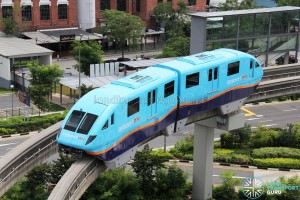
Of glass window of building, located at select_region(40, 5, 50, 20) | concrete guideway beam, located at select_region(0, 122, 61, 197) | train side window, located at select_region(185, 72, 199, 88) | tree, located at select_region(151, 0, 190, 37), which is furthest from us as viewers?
tree, located at select_region(151, 0, 190, 37)

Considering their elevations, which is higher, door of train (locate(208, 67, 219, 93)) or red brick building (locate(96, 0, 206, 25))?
red brick building (locate(96, 0, 206, 25))

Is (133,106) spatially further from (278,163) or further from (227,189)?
(278,163)

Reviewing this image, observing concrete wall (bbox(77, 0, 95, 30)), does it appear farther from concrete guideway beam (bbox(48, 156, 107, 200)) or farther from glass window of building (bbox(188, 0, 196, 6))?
concrete guideway beam (bbox(48, 156, 107, 200))

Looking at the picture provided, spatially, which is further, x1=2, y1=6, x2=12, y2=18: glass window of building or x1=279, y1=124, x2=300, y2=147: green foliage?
x1=2, y1=6, x2=12, y2=18: glass window of building

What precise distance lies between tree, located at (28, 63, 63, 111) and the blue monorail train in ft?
74.4

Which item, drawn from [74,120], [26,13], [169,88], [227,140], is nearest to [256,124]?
[227,140]

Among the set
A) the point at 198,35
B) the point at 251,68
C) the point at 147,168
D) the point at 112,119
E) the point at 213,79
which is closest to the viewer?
the point at 112,119

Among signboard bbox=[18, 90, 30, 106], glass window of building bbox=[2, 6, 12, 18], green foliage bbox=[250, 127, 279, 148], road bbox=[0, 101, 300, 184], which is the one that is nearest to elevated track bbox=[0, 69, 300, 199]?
road bbox=[0, 101, 300, 184]

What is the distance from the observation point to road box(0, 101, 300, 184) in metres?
45.8

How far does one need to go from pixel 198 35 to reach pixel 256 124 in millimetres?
12037

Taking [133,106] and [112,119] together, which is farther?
[133,106]

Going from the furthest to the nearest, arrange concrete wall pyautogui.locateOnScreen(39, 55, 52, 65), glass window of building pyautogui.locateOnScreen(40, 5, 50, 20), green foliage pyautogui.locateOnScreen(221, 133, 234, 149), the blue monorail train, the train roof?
1. glass window of building pyautogui.locateOnScreen(40, 5, 50, 20)
2. concrete wall pyautogui.locateOnScreen(39, 55, 52, 65)
3. green foliage pyautogui.locateOnScreen(221, 133, 234, 149)
4. the train roof
5. the blue monorail train

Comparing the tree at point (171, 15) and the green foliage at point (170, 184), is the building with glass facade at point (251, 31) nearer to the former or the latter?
the tree at point (171, 15)

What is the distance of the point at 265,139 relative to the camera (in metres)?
50.2
